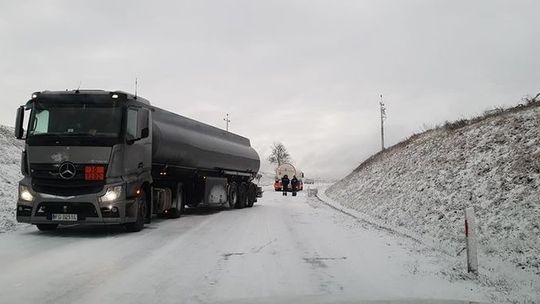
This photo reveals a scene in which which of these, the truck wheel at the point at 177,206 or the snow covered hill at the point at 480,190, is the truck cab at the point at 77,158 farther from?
the snow covered hill at the point at 480,190

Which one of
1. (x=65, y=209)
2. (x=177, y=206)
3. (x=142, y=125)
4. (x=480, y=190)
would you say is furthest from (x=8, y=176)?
(x=480, y=190)

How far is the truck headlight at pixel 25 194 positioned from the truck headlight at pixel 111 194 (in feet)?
5.45

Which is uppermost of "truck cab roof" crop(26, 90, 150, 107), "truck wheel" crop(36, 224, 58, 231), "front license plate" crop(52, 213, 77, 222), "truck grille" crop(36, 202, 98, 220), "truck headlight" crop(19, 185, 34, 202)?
"truck cab roof" crop(26, 90, 150, 107)

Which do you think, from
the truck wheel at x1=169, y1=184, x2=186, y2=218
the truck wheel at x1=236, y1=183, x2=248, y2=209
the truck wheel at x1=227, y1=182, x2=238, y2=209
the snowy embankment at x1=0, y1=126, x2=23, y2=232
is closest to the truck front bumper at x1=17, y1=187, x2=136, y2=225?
the snowy embankment at x1=0, y1=126, x2=23, y2=232

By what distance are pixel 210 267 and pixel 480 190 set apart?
8011mm

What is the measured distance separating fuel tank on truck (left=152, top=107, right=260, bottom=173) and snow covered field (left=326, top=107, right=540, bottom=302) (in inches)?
255

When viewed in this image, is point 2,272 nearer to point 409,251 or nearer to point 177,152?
point 409,251

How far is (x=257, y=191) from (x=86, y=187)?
627 inches

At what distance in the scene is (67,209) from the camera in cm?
1109

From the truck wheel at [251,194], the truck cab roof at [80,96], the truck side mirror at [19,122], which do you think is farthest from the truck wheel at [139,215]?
the truck wheel at [251,194]

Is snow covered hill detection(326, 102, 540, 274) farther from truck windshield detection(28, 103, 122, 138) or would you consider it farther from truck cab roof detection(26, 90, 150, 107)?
truck cab roof detection(26, 90, 150, 107)

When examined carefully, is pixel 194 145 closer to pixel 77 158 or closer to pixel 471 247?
pixel 77 158

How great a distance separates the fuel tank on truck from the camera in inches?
582

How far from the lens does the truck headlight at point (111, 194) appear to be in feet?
36.7
